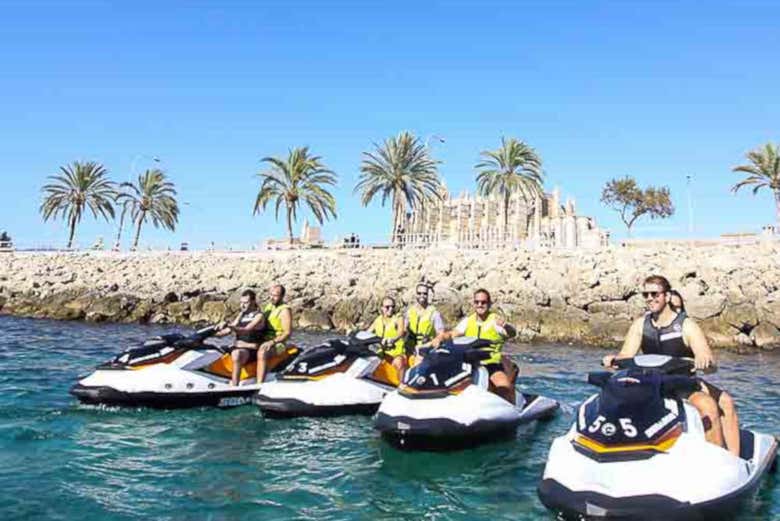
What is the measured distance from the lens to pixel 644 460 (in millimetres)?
4816

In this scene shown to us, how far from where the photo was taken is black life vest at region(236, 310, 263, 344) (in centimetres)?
985

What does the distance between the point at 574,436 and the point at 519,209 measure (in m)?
53.0

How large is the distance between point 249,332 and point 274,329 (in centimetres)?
44

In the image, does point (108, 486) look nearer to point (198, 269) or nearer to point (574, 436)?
point (574, 436)

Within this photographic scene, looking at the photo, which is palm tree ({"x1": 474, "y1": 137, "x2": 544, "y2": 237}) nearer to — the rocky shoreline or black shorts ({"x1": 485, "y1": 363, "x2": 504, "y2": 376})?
the rocky shoreline

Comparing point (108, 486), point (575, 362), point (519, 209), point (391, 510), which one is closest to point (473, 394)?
point (391, 510)

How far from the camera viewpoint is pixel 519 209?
5700cm

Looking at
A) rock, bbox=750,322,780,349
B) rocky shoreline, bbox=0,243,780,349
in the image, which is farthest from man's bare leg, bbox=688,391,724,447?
rock, bbox=750,322,780,349

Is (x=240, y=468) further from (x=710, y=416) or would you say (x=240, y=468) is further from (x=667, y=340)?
(x=710, y=416)

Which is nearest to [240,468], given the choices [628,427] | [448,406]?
[448,406]

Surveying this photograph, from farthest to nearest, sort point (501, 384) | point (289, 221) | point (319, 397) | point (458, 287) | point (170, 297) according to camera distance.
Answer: point (289, 221), point (170, 297), point (458, 287), point (319, 397), point (501, 384)

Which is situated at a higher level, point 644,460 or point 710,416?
point 710,416

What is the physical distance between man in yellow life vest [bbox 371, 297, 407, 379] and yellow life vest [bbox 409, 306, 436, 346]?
16 centimetres

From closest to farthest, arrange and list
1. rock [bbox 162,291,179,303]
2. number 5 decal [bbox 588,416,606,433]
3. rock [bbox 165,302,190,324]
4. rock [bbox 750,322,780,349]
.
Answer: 1. number 5 decal [bbox 588,416,606,433]
2. rock [bbox 750,322,780,349]
3. rock [bbox 165,302,190,324]
4. rock [bbox 162,291,179,303]
